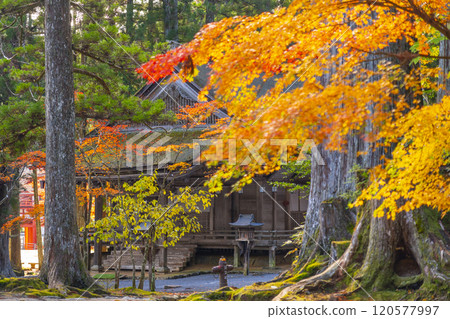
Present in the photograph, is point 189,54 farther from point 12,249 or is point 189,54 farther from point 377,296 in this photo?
point 12,249

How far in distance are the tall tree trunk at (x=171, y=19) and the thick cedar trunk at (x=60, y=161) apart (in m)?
11.4

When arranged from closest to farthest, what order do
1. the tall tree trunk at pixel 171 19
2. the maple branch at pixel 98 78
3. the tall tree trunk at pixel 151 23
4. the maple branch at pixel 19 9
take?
1. the maple branch at pixel 98 78
2. the maple branch at pixel 19 9
3. the tall tree trunk at pixel 171 19
4. the tall tree trunk at pixel 151 23

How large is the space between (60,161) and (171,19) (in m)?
13.3

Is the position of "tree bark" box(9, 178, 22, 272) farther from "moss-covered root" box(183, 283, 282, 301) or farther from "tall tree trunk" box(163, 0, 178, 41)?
"moss-covered root" box(183, 283, 282, 301)

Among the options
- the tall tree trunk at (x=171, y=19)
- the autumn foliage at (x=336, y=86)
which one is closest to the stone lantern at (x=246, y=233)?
the tall tree trunk at (x=171, y=19)

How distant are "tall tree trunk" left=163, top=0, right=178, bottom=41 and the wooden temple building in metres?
2.05

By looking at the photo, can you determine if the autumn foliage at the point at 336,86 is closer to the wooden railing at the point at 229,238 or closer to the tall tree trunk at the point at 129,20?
the wooden railing at the point at 229,238

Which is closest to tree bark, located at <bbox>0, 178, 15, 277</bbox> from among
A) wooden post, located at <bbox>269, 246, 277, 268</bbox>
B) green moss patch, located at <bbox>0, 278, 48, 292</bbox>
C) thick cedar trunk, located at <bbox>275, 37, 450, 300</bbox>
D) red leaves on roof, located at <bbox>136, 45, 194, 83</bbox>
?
wooden post, located at <bbox>269, 246, 277, 268</bbox>

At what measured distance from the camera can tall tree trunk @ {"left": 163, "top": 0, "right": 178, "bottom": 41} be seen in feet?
70.3

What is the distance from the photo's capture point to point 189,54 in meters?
6.51

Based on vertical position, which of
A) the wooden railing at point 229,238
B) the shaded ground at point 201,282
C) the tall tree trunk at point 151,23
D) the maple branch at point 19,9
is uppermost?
the tall tree trunk at point 151,23

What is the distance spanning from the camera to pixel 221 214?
69.1 ft

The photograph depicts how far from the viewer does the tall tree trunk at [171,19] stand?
21.4 meters

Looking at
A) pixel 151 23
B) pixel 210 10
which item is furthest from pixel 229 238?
pixel 210 10
